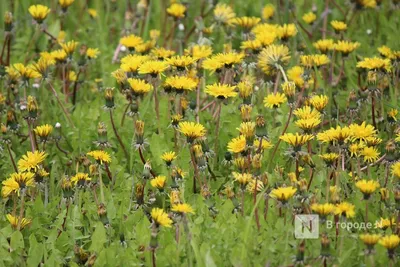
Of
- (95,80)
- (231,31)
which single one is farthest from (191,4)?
(95,80)

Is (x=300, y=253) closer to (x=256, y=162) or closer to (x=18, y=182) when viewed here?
Result: (x=256, y=162)

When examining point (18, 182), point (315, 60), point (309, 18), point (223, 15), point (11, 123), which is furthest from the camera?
point (309, 18)

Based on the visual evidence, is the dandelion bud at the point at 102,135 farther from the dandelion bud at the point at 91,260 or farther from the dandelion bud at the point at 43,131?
the dandelion bud at the point at 91,260

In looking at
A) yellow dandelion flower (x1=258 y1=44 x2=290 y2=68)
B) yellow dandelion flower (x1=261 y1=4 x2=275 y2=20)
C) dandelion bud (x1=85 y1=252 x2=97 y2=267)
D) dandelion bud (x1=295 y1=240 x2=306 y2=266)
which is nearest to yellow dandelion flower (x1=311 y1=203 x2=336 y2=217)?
dandelion bud (x1=295 y1=240 x2=306 y2=266)

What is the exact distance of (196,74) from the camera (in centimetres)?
397

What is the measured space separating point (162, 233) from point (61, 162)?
36.4 inches

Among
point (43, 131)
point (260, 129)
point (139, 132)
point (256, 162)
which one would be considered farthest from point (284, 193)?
point (43, 131)

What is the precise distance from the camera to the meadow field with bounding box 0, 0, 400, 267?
2949 mm

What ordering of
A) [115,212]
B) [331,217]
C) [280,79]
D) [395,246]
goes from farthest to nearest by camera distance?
1. [280,79]
2. [115,212]
3. [331,217]
4. [395,246]

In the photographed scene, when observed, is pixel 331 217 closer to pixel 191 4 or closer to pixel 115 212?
pixel 115 212

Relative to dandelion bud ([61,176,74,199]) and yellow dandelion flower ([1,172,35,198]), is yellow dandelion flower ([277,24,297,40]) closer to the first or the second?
dandelion bud ([61,176,74,199])

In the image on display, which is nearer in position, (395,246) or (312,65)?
(395,246)

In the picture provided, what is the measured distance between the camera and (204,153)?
3.40 metres

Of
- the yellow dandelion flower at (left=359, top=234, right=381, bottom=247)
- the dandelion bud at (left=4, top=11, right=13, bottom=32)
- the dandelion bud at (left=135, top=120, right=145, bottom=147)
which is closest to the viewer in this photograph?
the yellow dandelion flower at (left=359, top=234, right=381, bottom=247)
